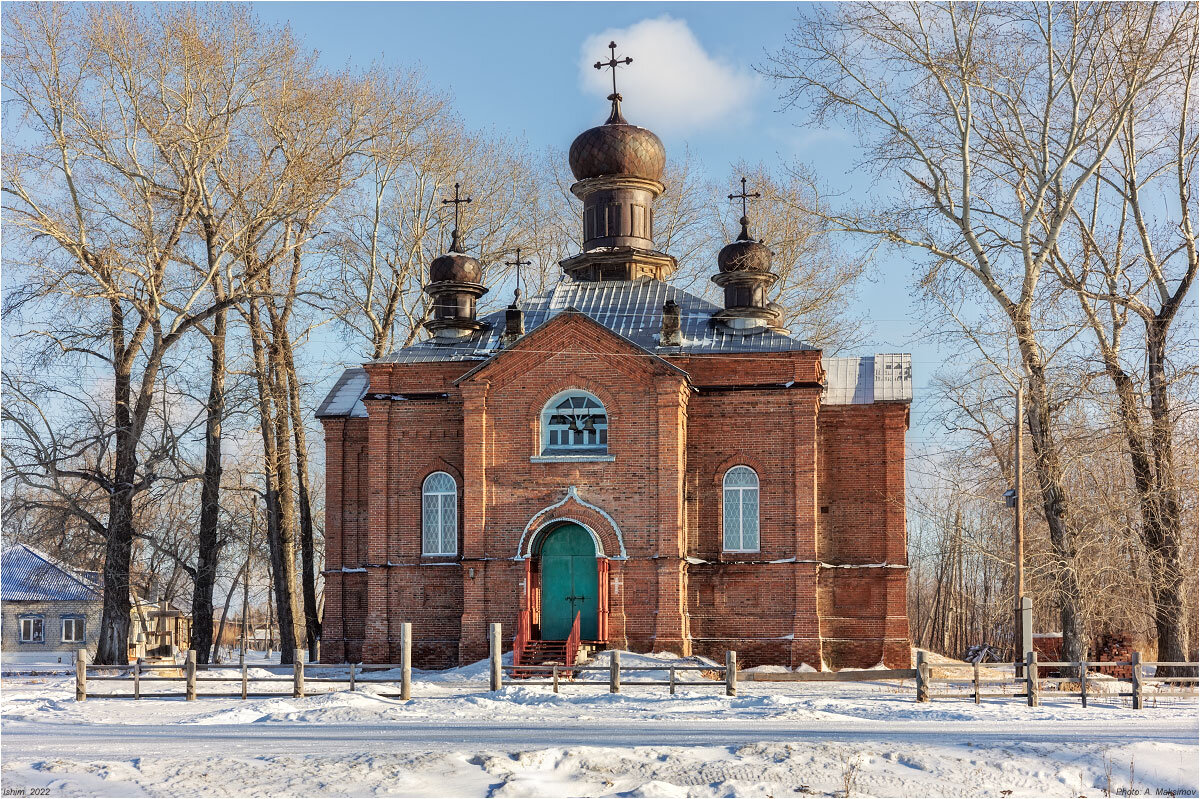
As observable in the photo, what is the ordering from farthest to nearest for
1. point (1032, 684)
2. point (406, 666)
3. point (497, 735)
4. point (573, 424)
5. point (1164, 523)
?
1. point (573, 424)
2. point (1164, 523)
3. point (406, 666)
4. point (1032, 684)
5. point (497, 735)

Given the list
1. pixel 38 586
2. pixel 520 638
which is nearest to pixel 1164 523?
pixel 520 638

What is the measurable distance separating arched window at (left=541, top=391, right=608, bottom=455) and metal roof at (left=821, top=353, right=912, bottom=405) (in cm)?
538

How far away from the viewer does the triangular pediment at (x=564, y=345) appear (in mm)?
27484

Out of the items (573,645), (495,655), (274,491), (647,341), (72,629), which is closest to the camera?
(495,655)

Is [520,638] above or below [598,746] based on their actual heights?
above

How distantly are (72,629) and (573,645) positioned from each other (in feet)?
117

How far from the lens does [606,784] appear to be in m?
13.6

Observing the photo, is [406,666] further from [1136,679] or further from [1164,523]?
[1164,523]

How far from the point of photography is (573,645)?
25594 millimetres

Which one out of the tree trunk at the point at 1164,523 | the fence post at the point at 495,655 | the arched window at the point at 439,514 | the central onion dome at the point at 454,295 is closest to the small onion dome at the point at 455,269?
the central onion dome at the point at 454,295

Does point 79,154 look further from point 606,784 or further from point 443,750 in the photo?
point 606,784

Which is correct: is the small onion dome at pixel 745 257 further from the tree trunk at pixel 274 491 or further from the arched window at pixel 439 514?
the tree trunk at pixel 274 491

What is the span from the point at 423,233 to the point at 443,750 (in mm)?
26064

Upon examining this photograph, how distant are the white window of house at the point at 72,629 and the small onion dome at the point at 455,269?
30.6m
